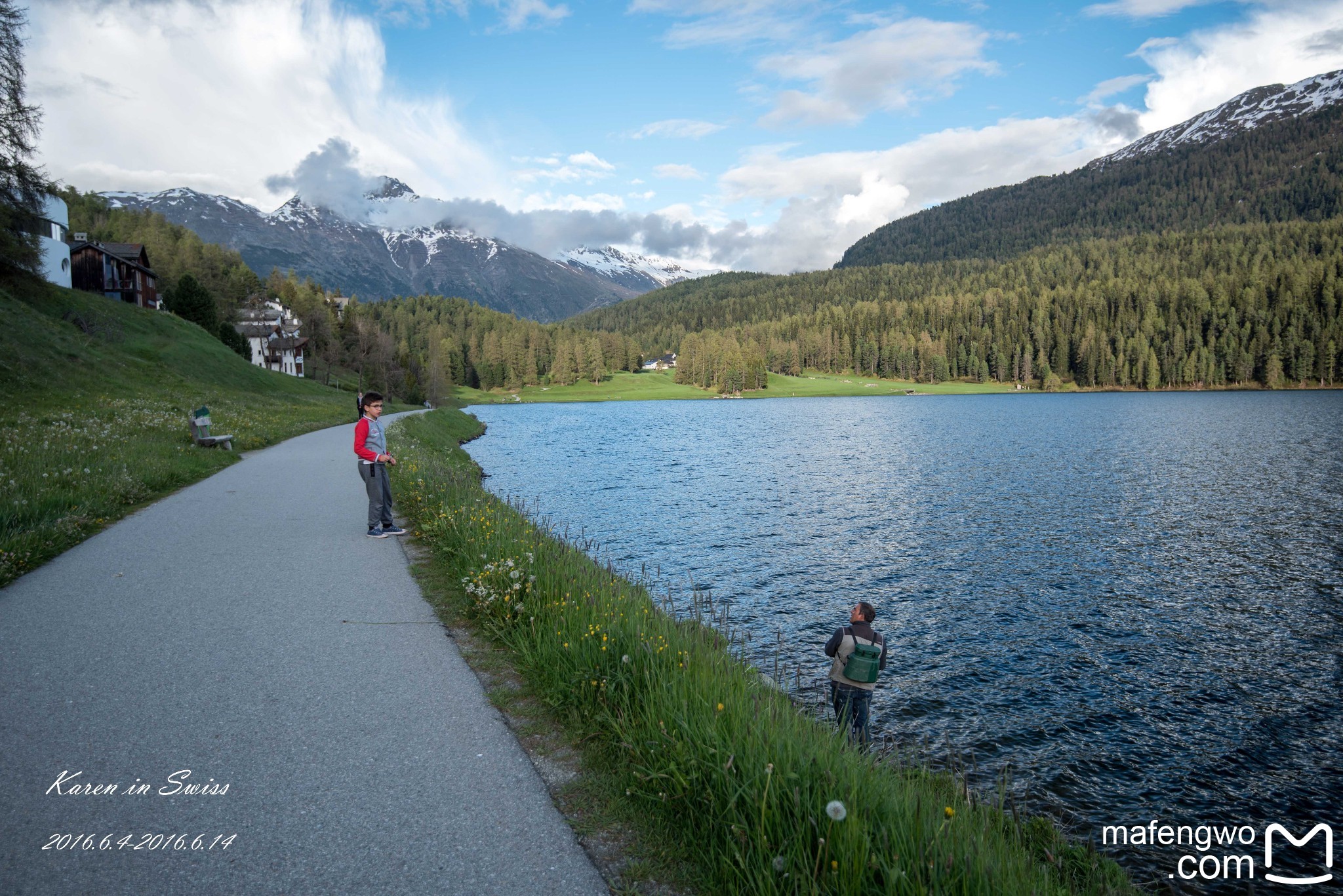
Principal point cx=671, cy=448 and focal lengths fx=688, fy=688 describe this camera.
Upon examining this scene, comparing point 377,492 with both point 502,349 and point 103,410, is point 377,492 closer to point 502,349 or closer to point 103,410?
point 103,410

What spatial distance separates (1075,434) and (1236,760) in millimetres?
50683

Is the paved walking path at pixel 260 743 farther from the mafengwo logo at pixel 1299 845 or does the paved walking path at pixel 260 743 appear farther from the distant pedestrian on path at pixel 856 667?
the mafengwo logo at pixel 1299 845

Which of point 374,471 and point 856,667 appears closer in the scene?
point 856,667

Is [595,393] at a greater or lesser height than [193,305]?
lesser

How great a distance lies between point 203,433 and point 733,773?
83.7 ft

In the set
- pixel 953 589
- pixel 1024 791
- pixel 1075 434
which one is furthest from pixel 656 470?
pixel 1075 434

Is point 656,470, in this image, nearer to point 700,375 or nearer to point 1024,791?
point 1024,791

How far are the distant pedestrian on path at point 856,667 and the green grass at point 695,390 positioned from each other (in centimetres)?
13374

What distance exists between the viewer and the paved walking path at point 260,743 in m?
3.97

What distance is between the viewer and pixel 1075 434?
A: 53438 millimetres

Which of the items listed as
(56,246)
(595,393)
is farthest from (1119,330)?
(56,246)

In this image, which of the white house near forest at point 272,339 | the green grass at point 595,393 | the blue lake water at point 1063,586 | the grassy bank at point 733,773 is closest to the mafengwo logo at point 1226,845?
the blue lake water at point 1063,586

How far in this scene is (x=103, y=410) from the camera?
25.3m

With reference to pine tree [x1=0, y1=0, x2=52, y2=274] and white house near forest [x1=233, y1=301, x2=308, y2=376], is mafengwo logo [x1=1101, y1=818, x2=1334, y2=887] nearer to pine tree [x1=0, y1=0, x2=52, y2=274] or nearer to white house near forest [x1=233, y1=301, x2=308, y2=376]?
pine tree [x1=0, y1=0, x2=52, y2=274]
